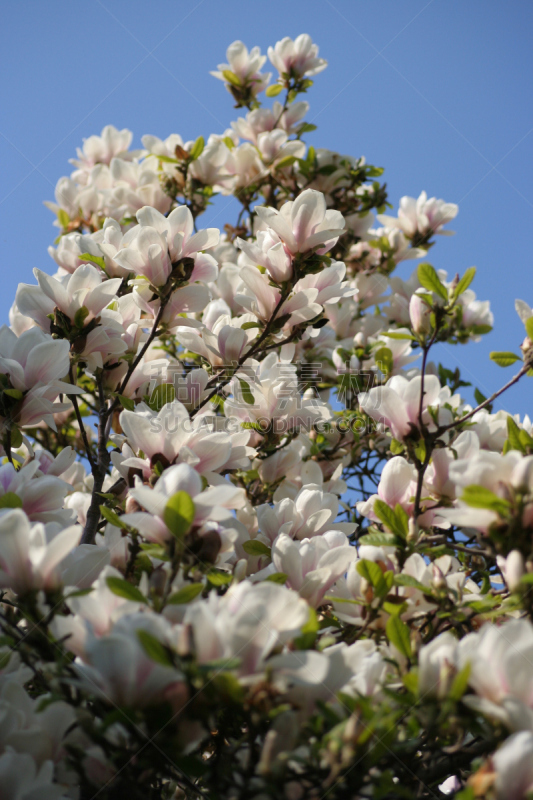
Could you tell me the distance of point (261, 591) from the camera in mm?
645

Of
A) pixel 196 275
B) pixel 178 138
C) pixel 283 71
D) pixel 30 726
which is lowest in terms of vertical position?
pixel 30 726

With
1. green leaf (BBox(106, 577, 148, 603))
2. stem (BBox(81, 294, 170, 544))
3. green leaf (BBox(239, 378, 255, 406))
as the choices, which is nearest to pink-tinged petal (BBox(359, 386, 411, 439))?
green leaf (BBox(239, 378, 255, 406))

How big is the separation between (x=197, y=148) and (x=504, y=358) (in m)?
1.53

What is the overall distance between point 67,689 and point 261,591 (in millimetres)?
272

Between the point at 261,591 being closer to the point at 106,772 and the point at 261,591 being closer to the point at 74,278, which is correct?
the point at 106,772

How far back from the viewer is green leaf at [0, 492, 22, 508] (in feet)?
3.21

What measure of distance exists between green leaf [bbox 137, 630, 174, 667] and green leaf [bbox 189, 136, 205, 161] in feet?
6.65

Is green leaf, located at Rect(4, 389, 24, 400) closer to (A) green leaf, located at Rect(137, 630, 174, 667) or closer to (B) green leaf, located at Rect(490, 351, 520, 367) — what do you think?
(A) green leaf, located at Rect(137, 630, 174, 667)

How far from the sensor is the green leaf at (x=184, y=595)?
711 millimetres

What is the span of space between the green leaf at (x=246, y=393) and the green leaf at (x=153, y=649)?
85 centimetres

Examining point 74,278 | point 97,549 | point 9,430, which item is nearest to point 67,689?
point 97,549

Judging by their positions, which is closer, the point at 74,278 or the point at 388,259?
the point at 74,278

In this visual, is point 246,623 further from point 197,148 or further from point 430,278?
point 197,148

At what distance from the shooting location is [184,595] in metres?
0.72
